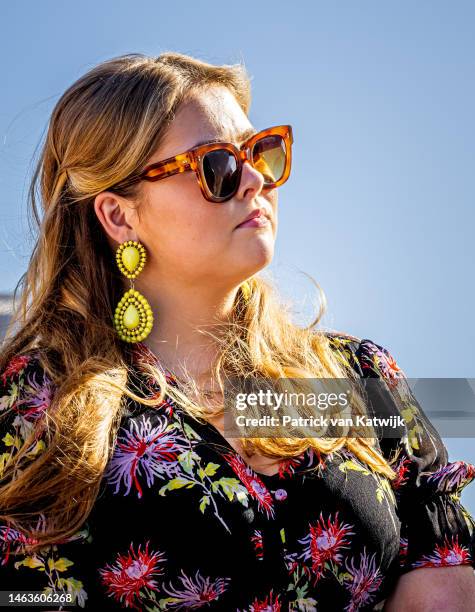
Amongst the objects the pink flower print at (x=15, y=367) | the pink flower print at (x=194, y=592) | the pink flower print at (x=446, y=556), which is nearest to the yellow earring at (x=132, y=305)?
the pink flower print at (x=15, y=367)

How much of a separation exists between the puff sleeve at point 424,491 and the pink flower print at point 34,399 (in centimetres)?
91

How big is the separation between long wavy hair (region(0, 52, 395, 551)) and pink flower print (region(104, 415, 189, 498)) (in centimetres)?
4

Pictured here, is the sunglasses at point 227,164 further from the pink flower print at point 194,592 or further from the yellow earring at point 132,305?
the pink flower print at point 194,592

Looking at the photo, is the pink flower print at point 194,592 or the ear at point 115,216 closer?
the pink flower print at point 194,592

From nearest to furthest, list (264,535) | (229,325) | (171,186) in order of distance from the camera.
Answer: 1. (264,535)
2. (171,186)
3. (229,325)

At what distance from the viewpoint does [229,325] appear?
2.46 meters

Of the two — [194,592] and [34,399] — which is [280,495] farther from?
[34,399]

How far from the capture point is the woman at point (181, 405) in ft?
6.35

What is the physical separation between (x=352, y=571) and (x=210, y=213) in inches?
39.3

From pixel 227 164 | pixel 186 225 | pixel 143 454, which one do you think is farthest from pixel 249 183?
pixel 143 454

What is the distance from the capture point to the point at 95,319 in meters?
2.38

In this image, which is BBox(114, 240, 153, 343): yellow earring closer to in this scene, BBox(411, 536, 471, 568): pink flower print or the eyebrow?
the eyebrow

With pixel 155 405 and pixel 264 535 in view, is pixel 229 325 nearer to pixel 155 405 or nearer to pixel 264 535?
pixel 155 405

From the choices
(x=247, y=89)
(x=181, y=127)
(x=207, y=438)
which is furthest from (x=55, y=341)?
(x=247, y=89)
